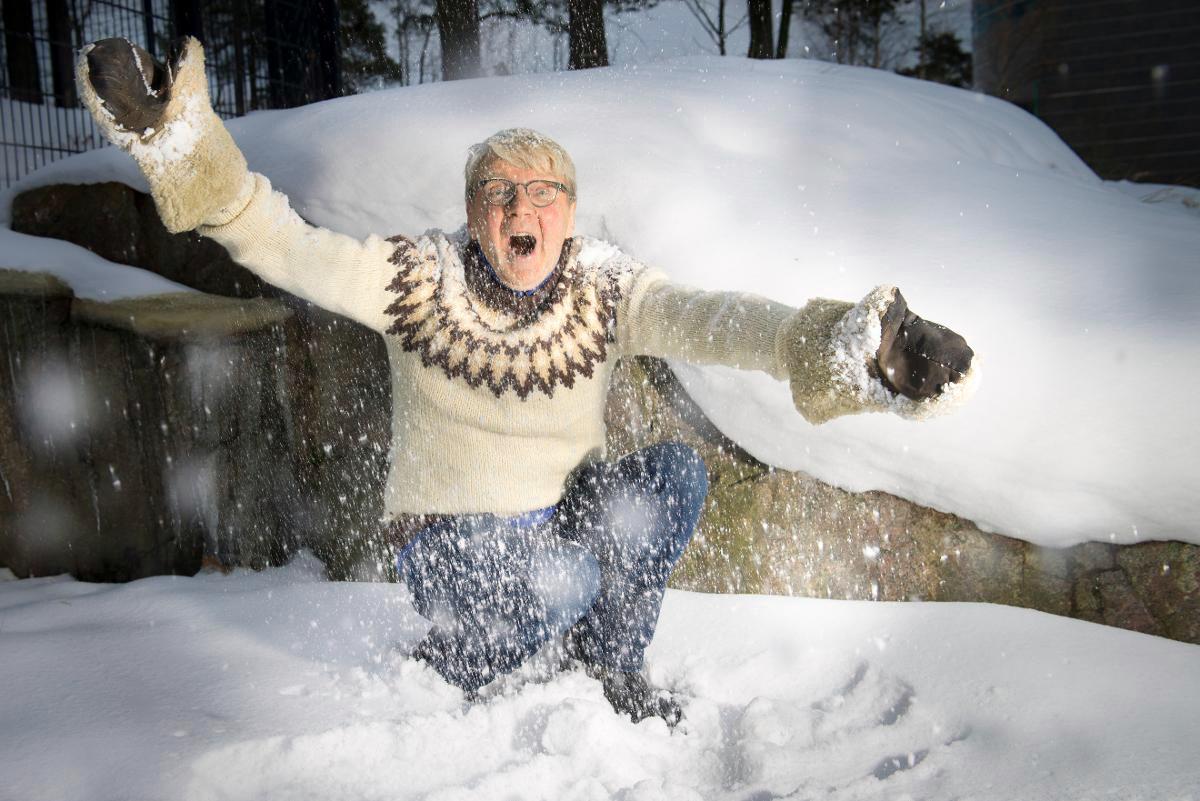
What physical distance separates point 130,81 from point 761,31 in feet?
22.0

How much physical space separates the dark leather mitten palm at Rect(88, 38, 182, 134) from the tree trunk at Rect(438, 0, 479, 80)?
155 inches

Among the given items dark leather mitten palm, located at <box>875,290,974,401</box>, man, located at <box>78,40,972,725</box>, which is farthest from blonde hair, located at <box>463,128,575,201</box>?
dark leather mitten palm, located at <box>875,290,974,401</box>

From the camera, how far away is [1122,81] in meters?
7.16

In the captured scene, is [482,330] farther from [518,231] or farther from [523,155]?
[523,155]

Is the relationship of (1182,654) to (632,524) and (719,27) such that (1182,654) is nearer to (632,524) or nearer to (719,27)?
(632,524)

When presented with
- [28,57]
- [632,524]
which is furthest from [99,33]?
[632,524]

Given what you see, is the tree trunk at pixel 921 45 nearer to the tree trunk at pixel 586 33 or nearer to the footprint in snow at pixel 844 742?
the tree trunk at pixel 586 33

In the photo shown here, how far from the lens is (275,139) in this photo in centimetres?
271

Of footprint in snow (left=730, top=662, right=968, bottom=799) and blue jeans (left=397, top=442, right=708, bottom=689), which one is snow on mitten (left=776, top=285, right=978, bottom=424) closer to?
blue jeans (left=397, top=442, right=708, bottom=689)

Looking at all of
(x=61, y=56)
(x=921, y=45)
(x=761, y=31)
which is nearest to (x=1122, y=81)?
(x=761, y=31)

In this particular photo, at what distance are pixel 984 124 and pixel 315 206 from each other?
8.42 feet

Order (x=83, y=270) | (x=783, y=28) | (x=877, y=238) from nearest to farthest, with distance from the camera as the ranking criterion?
1. (x=877, y=238)
2. (x=83, y=270)
3. (x=783, y=28)

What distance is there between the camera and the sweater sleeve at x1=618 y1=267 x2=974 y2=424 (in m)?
1.30

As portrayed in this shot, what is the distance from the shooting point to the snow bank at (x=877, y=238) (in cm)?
176
